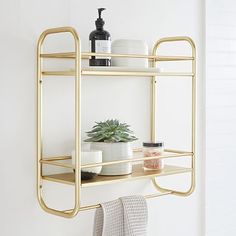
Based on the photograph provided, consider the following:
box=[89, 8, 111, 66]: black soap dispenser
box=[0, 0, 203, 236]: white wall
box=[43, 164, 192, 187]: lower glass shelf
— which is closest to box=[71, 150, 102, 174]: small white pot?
box=[43, 164, 192, 187]: lower glass shelf

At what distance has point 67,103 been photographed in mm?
1669

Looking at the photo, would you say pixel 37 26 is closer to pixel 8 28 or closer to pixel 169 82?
pixel 8 28

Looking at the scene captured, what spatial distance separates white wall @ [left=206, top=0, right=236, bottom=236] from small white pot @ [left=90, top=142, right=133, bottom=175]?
571mm

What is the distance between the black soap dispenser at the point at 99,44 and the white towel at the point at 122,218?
40 centimetres

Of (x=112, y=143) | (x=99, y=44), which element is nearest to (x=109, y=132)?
(x=112, y=143)

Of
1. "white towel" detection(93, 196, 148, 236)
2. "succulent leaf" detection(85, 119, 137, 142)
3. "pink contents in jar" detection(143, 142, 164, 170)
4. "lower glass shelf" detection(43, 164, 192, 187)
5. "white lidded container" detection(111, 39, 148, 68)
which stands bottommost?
"white towel" detection(93, 196, 148, 236)

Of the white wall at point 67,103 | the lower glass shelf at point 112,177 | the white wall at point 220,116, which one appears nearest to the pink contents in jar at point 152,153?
the lower glass shelf at point 112,177

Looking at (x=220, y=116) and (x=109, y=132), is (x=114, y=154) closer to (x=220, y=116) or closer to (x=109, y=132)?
(x=109, y=132)

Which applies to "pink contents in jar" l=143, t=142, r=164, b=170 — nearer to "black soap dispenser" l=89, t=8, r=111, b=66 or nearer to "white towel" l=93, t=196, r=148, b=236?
"white towel" l=93, t=196, r=148, b=236

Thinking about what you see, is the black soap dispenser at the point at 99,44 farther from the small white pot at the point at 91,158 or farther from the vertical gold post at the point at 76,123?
the small white pot at the point at 91,158

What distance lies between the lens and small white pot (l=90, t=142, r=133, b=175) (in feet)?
5.26

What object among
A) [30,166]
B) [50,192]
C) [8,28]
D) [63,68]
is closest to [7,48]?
[8,28]

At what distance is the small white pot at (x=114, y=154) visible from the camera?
160 cm

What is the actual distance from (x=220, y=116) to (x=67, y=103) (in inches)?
29.2
